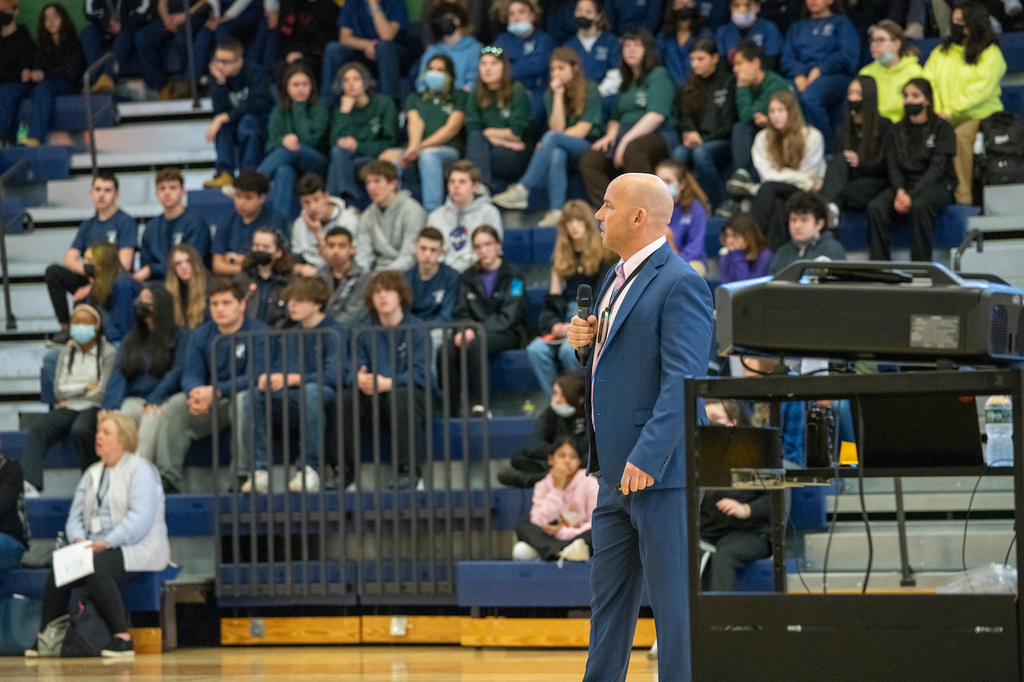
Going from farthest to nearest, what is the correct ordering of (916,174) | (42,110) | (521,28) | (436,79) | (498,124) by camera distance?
(42,110) → (521,28) → (436,79) → (498,124) → (916,174)

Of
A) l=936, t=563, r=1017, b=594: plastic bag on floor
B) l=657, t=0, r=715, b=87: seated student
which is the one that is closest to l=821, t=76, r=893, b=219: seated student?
l=657, t=0, r=715, b=87: seated student

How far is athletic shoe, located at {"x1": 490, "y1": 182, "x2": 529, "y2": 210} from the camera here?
28.4ft

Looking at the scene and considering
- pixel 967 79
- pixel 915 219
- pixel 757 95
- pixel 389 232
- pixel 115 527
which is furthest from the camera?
pixel 757 95

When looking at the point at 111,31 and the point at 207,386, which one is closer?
the point at 207,386

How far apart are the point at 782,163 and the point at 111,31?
6.49 m

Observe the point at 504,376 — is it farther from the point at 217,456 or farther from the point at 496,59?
the point at 496,59

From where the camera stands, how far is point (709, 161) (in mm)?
8484

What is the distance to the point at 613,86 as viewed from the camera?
30.4 ft

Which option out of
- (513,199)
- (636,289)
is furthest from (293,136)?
(636,289)

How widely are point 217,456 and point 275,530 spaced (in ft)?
1.66

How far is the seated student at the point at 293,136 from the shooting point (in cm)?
925

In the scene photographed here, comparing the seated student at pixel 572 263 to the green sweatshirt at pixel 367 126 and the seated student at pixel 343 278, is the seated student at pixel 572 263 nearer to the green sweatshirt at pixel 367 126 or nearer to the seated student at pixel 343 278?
the seated student at pixel 343 278

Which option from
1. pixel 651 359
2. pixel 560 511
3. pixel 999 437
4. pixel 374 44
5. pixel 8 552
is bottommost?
pixel 8 552

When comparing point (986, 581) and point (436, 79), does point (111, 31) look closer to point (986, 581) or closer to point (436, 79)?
point (436, 79)
